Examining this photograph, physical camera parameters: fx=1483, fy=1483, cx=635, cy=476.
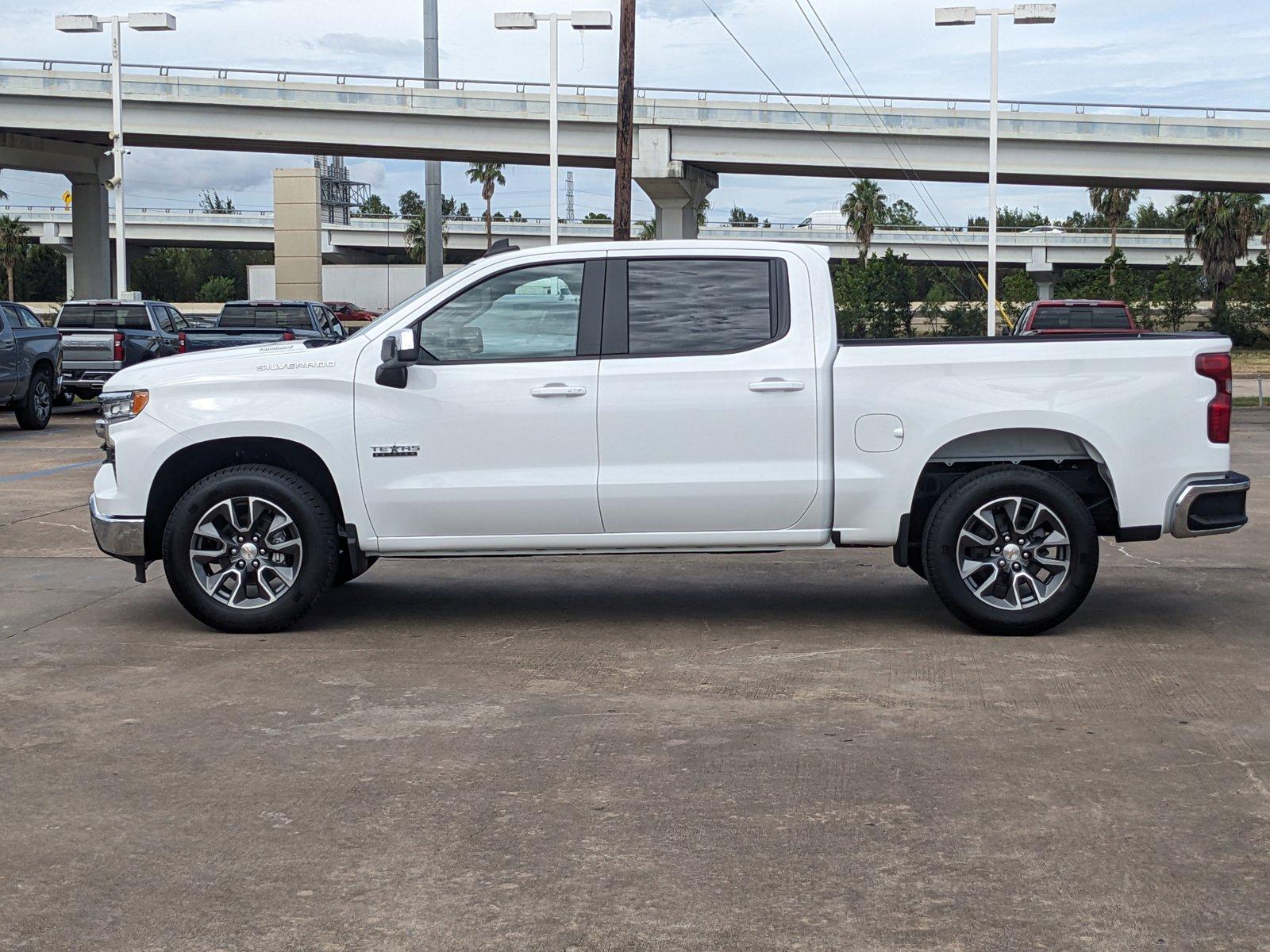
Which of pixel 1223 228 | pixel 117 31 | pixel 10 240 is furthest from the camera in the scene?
pixel 10 240

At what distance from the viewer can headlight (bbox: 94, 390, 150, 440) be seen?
312 inches

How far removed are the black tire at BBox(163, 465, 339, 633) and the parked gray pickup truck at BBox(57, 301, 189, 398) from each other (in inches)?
692

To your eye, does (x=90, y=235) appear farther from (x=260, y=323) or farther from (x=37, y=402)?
(x=37, y=402)

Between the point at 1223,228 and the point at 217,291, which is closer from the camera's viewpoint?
the point at 1223,228

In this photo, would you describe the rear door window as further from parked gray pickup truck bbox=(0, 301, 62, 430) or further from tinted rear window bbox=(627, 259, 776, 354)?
tinted rear window bbox=(627, 259, 776, 354)

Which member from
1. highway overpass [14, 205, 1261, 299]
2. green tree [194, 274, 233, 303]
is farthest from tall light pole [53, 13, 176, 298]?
green tree [194, 274, 233, 303]

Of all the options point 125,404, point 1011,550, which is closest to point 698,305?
point 1011,550

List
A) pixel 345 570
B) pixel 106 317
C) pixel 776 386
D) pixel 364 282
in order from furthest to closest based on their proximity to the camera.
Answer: pixel 364 282, pixel 106 317, pixel 345 570, pixel 776 386

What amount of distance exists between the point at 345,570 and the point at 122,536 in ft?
4.84

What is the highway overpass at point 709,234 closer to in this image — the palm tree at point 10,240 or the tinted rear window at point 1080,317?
the palm tree at point 10,240

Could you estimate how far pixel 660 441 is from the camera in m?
7.74

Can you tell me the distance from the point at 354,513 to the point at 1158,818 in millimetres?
4473

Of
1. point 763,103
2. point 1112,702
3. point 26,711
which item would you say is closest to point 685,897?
point 1112,702

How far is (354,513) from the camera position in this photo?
25.7 feet
